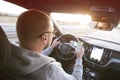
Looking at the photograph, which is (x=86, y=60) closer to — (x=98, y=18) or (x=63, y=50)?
(x=63, y=50)

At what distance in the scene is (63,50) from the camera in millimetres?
4477

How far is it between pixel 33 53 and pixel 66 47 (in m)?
1.94

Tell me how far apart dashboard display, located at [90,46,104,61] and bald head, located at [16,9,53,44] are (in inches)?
90.5

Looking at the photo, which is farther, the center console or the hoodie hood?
the center console

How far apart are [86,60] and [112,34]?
0.67 metres

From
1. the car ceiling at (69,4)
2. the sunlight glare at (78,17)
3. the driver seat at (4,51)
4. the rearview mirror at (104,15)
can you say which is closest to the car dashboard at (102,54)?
the sunlight glare at (78,17)

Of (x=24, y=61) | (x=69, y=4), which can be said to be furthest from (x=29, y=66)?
(x=69, y=4)

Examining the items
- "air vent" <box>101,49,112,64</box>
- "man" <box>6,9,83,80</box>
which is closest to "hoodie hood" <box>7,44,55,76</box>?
"man" <box>6,9,83,80</box>

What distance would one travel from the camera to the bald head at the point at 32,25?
2562 millimetres

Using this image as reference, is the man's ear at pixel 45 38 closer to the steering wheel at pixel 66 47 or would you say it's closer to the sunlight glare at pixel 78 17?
the sunlight glare at pixel 78 17

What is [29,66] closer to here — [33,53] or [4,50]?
[33,53]

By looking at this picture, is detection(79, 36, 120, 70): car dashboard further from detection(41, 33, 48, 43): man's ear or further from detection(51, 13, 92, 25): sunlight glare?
detection(41, 33, 48, 43): man's ear

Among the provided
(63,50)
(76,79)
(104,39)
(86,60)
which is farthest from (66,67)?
(76,79)

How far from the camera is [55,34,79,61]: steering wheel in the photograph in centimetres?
441
